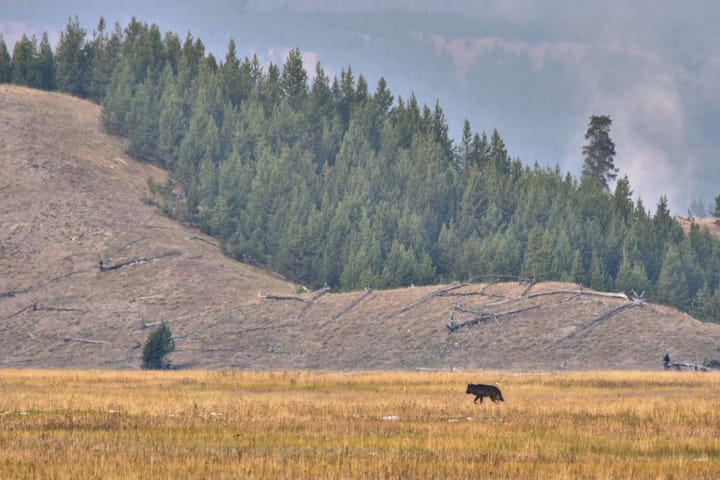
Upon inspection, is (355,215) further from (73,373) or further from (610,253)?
(73,373)

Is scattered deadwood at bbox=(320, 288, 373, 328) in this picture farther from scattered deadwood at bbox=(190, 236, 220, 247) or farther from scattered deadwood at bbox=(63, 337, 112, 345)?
scattered deadwood at bbox=(190, 236, 220, 247)

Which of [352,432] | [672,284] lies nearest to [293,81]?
[672,284]

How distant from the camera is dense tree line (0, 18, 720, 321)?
111 m

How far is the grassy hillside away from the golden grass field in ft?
97.6

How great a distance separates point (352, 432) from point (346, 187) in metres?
98.0

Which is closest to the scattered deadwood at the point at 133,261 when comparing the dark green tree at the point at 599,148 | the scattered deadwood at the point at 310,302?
the scattered deadwood at the point at 310,302

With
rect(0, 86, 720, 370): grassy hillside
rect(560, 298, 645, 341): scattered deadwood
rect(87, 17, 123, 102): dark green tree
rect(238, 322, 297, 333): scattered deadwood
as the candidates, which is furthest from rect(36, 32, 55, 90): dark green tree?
rect(560, 298, 645, 341): scattered deadwood

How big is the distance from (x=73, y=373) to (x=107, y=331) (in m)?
30.2

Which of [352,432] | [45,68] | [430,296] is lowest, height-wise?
[352,432]

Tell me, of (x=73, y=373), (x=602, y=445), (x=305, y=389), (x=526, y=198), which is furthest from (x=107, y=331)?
(x=602, y=445)

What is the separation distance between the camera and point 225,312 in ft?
301

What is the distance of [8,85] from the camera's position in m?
154

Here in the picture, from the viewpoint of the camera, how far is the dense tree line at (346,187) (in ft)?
365

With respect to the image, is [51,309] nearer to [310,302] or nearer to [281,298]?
[281,298]
